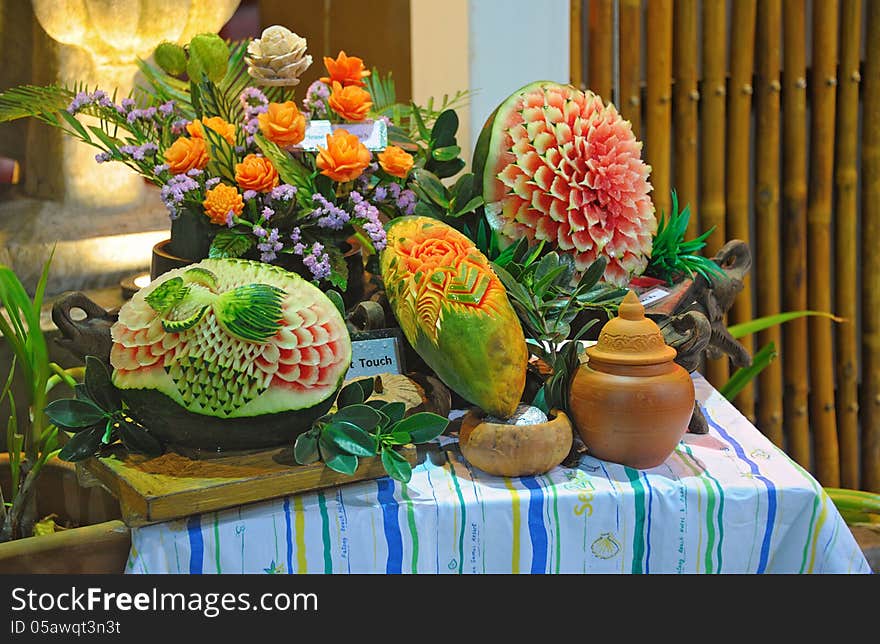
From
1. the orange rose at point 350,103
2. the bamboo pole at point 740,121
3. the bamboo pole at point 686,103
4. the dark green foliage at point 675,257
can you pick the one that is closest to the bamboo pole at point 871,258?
the bamboo pole at point 740,121

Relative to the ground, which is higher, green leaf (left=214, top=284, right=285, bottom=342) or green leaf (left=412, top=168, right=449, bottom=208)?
green leaf (left=412, top=168, right=449, bottom=208)

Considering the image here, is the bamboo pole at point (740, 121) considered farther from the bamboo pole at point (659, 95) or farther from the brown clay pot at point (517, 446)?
the brown clay pot at point (517, 446)

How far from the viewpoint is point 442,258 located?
43.3 inches

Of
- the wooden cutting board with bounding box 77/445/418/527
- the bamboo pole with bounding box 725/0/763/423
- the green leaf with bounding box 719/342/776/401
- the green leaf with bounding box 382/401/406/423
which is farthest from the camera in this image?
the bamboo pole with bounding box 725/0/763/423

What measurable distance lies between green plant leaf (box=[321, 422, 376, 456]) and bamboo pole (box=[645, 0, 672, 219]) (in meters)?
1.29

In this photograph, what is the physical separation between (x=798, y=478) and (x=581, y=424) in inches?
9.2

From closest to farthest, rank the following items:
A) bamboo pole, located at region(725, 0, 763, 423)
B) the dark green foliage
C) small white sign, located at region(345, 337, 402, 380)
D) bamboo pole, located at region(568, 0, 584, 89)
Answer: small white sign, located at region(345, 337, 402, 380) < the dark green foliage < bamboo pole, located at region(568, 0, 584, 89) < bamboo pole, located at region(725, 0, 763, 423)

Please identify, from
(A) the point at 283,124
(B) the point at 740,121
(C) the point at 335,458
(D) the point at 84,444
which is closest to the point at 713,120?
(B) the point at 740,121

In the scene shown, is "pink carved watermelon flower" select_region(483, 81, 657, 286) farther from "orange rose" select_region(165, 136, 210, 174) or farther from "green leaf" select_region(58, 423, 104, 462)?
"green leaf" select_region(58, 423, 104, 462)

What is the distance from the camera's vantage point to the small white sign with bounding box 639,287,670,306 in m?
1.29

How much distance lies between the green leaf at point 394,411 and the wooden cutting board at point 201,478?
1.2 inches

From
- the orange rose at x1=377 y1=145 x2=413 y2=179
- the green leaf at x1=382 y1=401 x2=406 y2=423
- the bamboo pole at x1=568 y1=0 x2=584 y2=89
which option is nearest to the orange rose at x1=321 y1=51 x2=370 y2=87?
the orange rose at x1=377 y1=145 x2=413 y2=179
